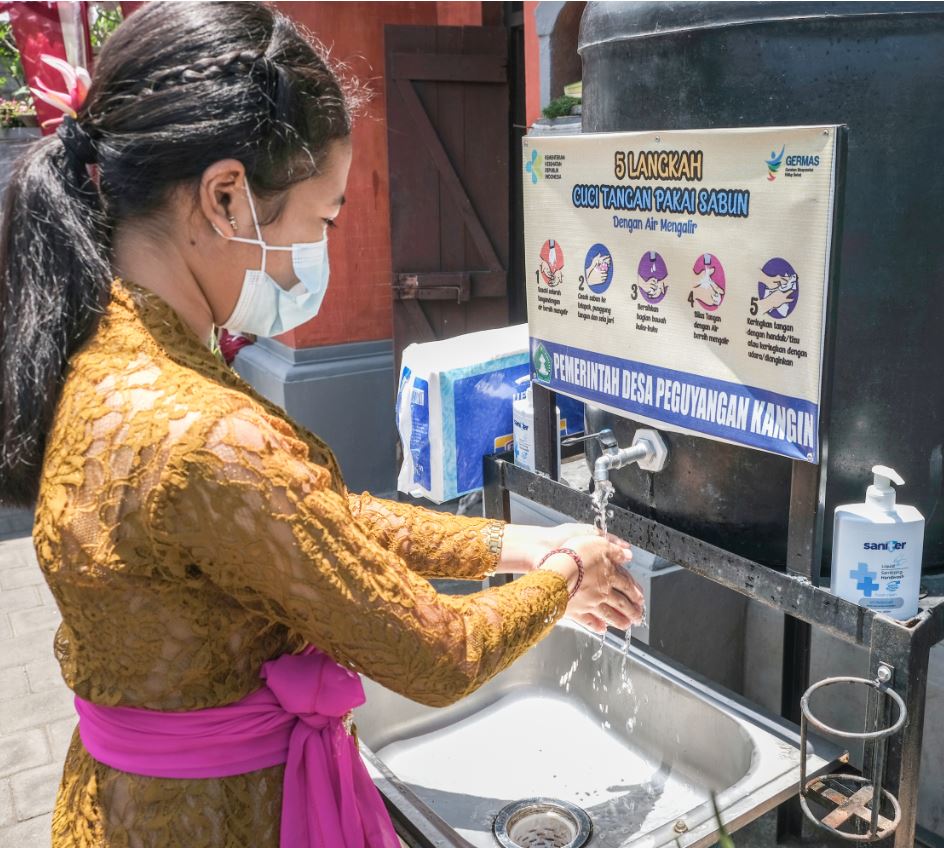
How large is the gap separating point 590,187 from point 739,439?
54 cm

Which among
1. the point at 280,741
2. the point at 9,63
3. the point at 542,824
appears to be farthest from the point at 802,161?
the point at 9,63

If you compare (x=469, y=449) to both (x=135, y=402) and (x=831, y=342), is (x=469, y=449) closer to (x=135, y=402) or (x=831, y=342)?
(x=831, y=342)

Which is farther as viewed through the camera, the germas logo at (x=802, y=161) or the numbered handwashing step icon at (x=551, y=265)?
the numbered handwashing step icon at (x=551, y=265)

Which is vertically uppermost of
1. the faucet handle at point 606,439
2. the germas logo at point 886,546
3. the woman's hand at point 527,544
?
the faucet handle at point 606,439

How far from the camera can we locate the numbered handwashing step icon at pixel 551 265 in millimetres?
1879

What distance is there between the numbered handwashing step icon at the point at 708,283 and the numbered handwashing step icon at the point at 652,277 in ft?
0.22

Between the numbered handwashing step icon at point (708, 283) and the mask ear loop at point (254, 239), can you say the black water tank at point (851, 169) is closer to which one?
the numbered handwashing step icon at point (708, 283)

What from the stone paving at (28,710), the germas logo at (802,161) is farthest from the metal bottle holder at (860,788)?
the stone paving at (28,710)

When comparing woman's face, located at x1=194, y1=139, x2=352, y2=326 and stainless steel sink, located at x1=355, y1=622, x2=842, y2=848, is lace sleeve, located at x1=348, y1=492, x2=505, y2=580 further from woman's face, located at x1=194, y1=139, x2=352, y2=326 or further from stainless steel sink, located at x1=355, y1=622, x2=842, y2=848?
woman's face, located at x1=194, y1=139, x2=352, y2=326

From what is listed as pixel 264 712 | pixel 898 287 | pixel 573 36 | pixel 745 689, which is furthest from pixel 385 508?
pixel 573 36

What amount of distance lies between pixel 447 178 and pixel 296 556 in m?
4.55

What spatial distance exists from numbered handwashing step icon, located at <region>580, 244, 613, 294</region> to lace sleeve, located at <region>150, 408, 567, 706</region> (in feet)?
2.64

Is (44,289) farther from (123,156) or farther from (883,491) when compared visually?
(883,491)

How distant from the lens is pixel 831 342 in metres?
1.42
